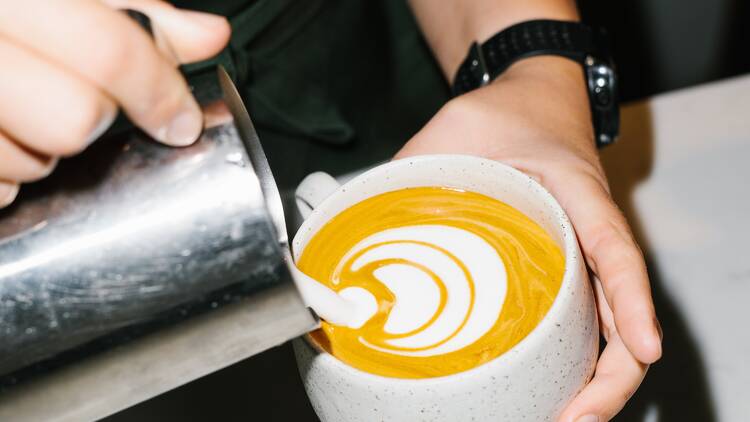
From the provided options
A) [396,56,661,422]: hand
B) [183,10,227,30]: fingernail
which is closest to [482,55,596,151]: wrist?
[396,56,661,422]: hand

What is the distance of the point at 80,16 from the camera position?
408 millimetres

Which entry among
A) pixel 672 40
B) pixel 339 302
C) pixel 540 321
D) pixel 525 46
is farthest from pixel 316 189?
pixel 672 40

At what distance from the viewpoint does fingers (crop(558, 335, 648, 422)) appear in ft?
1.92

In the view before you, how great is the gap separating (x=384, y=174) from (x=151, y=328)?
29cm

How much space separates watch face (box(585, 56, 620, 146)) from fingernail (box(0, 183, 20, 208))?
26.8 inches

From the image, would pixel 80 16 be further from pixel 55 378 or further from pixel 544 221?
pixel 544 221

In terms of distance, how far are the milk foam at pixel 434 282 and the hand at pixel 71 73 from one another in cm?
28

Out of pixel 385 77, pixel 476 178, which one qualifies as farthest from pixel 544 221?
pixel 385 77

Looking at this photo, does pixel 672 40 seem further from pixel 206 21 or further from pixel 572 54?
pixel 206 21

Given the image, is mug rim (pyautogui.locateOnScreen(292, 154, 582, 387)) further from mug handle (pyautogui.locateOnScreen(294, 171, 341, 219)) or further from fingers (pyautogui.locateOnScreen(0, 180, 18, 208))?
fingers (pyautogui.locateOnScreen(0, 180, 18, 208))

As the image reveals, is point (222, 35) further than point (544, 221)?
No

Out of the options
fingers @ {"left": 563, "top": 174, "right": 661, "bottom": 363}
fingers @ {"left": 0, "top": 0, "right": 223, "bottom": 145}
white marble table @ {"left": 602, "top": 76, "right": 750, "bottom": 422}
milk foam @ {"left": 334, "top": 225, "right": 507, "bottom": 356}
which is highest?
fingers @ {"left": 0, "top": 0, "right": 223, "bottom": 145}

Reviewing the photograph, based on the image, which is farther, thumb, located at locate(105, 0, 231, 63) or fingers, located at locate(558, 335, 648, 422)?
fingers, located at locate(558, 335, 648, 422)

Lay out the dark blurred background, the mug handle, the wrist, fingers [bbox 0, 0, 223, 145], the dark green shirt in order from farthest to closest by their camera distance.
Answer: the dark blurred background, the dark green shirt, the wrist, the mug handle, fingers [bbox 0, 0, 223, 145]
